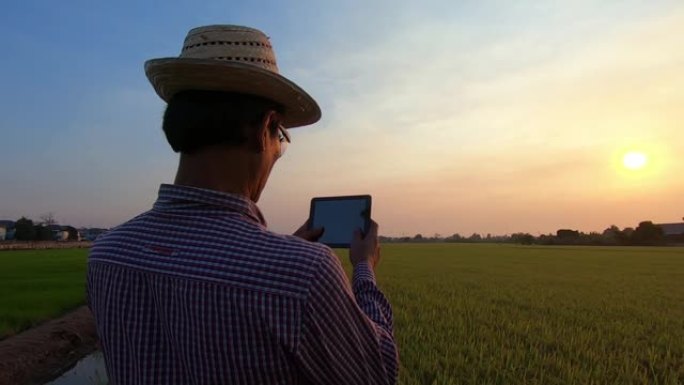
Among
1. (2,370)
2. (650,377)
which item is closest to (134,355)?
(650,377)

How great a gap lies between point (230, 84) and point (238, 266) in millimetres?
438

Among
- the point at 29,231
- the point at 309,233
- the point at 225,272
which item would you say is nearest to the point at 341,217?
the point at 309,233

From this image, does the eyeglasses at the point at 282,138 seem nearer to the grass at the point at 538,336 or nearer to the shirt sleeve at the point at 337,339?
the shirt sleeve at the point at 337,339

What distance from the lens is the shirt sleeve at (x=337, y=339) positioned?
1.08 meters

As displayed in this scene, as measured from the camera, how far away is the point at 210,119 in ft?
4.22

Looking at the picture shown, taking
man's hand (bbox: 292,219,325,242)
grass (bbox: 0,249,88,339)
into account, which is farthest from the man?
grass (bbox: 0,249,88,339)

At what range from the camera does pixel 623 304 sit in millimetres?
12867

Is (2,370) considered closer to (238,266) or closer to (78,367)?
(78,367)

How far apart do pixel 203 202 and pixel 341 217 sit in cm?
75

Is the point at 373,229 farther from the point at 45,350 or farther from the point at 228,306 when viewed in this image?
the point at 45,350

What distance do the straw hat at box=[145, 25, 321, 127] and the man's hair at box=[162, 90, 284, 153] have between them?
0.08 ft

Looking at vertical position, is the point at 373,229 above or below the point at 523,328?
above

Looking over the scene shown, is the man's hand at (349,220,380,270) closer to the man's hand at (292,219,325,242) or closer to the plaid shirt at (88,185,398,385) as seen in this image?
the man's hand at (292,219,325,242)

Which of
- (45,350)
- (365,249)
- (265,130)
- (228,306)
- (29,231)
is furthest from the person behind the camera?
(29,231)
